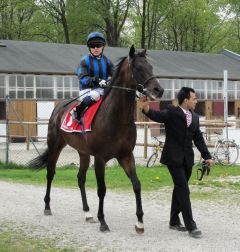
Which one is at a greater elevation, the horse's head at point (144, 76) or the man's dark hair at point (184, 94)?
the horse's head at point (144, 76)

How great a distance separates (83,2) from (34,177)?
134ft

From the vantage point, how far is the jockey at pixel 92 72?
27.0ft

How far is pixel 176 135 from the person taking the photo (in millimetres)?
7344

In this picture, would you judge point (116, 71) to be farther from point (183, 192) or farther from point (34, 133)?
point (34, 133)

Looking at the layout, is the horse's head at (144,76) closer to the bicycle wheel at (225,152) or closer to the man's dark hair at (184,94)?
the man's dark hair at (184,94)

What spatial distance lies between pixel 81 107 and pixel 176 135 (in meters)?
1.78

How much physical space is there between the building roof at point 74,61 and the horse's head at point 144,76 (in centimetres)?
2657

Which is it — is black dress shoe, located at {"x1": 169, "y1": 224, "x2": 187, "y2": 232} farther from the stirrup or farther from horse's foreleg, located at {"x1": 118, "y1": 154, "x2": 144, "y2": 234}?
the stirrup

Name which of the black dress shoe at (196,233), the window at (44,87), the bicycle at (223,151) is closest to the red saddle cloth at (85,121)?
the black dress shoe at (196,233)

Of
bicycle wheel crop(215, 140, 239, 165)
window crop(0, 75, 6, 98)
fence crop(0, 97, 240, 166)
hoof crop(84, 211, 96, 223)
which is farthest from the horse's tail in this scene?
window crop(0, 75, 6, 98)

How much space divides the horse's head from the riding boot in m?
1.12

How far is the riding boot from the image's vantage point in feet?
27.2

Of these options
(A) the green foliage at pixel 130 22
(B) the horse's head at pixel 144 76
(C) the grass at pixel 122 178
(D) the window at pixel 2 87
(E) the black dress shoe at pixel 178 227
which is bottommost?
(C) the grass at pixel 122 178

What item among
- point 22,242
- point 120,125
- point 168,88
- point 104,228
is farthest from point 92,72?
point 168,88
